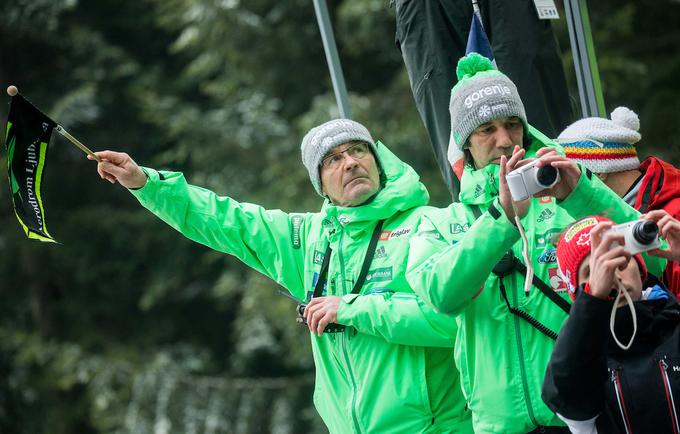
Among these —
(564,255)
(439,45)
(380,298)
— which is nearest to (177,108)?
(439,45)

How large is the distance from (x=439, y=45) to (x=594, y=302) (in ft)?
6.46

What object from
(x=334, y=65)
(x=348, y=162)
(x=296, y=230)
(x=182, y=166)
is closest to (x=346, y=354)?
(x=296, y=230)

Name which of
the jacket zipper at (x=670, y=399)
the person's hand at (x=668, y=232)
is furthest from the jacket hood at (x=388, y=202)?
the jacket zipper at (x=670, y=399)

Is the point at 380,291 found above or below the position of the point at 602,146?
below

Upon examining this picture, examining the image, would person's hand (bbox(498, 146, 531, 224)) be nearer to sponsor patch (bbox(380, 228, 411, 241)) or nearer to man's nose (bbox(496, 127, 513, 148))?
man's nose (bbox(496, 127, 513, 148))

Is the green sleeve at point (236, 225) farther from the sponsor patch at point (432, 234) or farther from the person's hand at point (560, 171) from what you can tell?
the person's hand at point (560, 171)

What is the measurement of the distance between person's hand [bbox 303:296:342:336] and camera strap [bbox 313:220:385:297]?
0.11 m

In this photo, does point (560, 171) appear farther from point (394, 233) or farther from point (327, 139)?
point (327, 139)

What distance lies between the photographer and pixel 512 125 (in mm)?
3340

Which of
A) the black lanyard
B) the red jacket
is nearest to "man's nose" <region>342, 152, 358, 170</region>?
the black lanyard

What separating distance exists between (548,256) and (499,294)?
0.18m

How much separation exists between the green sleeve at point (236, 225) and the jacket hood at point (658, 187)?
1.24 meters

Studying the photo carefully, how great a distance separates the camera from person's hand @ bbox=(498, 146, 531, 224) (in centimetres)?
288

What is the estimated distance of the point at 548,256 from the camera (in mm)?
3113
